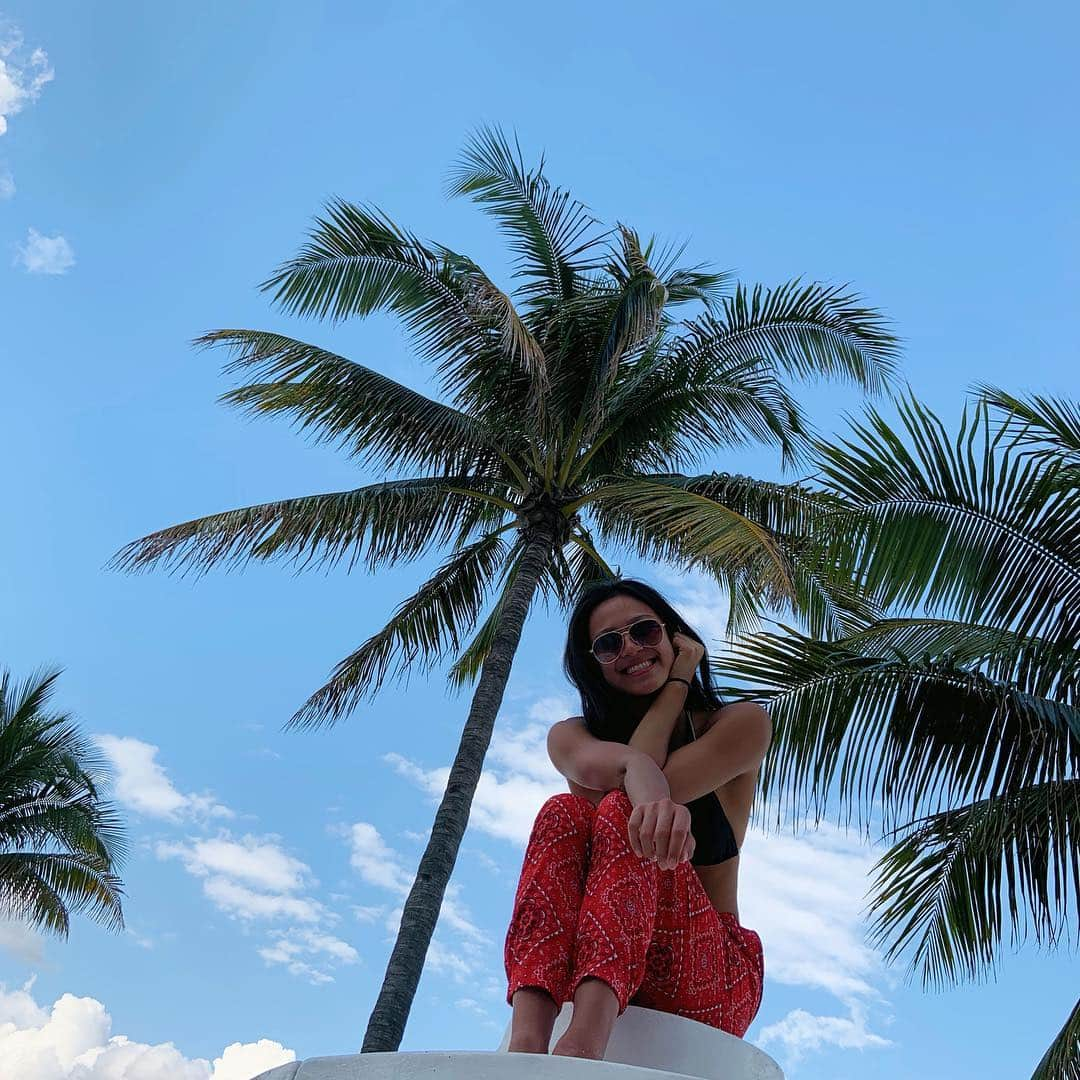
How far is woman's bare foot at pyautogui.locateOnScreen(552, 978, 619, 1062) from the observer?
6.47 ft

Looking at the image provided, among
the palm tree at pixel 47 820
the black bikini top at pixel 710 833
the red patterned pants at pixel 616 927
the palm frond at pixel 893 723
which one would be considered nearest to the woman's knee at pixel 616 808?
the red patterned pants at pixel 616 927

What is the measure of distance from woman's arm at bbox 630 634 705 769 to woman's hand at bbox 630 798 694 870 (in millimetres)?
421

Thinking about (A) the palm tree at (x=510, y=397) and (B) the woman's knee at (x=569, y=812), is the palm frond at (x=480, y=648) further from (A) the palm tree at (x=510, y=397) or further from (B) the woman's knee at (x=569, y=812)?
(B) the woman's knee at (x=569, y=812)

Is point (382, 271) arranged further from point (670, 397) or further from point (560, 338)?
point (670, 397)

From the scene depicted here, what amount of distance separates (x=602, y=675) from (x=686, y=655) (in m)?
0.22

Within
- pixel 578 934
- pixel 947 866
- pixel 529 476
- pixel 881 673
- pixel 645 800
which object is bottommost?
pixel 578 934

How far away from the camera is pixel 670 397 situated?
420 inches

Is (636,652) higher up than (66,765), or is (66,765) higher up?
(66,765)

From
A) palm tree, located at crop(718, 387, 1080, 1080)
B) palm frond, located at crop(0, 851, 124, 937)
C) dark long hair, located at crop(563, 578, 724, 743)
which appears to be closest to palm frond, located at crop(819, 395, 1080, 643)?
palm tree, located at crop(718, 387, 1080, 1080)

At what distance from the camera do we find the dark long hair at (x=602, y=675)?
2943mm

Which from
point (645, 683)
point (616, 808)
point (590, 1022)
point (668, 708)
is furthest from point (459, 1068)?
point (645, 683)

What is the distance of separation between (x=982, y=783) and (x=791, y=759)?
1.05m

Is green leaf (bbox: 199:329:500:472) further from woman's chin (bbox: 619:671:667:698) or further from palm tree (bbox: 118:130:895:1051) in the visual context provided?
woman's chin (bbox: 619:671:667:698)

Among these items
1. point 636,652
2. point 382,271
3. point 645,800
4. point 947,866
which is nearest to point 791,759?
point 947,866
